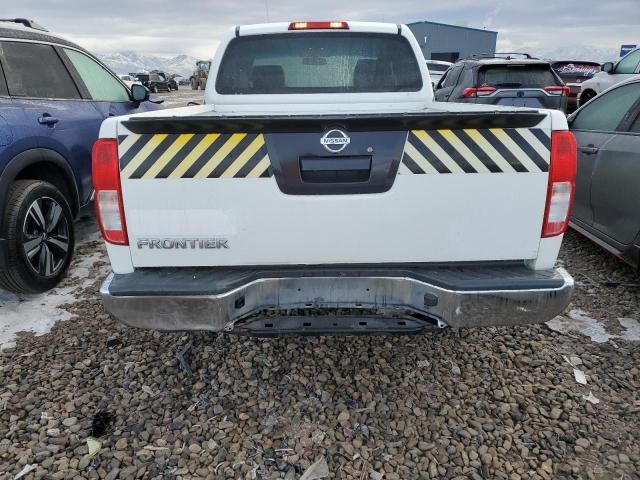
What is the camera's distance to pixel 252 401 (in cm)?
266

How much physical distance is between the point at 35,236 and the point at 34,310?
0.57 metres

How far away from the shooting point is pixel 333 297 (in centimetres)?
227

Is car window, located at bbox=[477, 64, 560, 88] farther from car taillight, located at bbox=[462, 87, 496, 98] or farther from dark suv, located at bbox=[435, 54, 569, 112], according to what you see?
car taillight, located at bbox=[462, 87, 496, 98]

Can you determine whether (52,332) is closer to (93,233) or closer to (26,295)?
(26,295)

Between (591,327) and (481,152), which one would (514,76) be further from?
(481,152)

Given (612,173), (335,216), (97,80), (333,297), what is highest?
(97,80)

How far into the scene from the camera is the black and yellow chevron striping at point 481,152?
2.16m

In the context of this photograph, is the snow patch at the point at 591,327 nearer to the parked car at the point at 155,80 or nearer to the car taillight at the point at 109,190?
the car taillight at the point at 109,190

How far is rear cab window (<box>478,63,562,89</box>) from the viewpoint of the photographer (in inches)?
352

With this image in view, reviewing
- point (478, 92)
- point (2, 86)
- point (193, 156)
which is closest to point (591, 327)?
point (193, 156)

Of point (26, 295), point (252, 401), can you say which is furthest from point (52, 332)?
point (252, 401)

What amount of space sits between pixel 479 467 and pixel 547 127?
1.59 m

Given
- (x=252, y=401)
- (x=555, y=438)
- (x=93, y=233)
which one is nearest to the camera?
(x=555, y=438)

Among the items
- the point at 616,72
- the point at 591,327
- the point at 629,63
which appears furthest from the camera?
the point at 616,72
